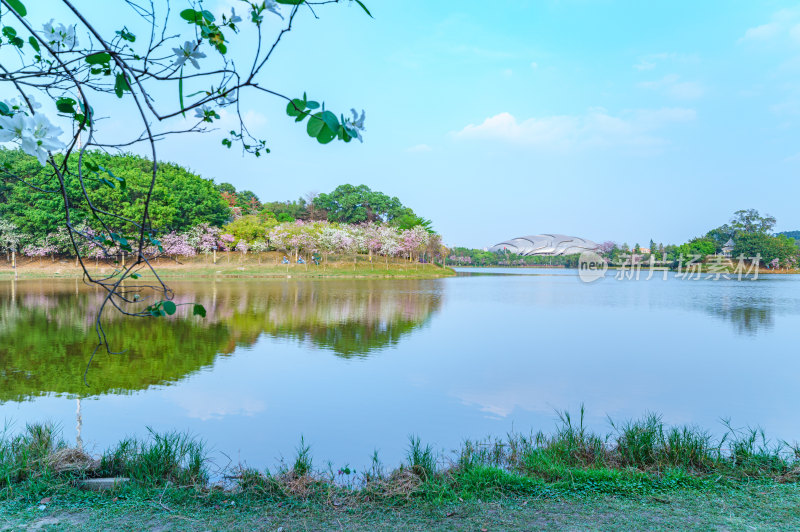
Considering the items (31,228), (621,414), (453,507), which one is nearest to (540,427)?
(621,414)

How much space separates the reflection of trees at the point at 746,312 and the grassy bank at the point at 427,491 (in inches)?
452

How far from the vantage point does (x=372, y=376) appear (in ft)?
25.8

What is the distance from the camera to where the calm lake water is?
18.2ft

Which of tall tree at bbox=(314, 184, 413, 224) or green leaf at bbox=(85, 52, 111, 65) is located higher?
tall tree at bbox=(314, 184, 413, 224)

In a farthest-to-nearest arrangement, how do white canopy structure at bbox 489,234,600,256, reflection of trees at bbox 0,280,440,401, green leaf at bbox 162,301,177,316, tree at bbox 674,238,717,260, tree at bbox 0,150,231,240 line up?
white canopy structure at bbox 489,234,600,256
tree at bbox 674,238,717,260
tree at bbox 0,150,231,240
reflection of trees at bbox 0,280,440,401
green leaf at bbox 162,301,177,316

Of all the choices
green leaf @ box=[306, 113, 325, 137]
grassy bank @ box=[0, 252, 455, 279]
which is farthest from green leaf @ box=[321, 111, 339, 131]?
grassy bank @ box=[0, 252, 455, 279]

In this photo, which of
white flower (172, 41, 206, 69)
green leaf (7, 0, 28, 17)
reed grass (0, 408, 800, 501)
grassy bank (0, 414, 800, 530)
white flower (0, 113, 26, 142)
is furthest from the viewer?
reed grass (0, 408, 800, 501)

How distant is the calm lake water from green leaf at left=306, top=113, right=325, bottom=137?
13.1ft

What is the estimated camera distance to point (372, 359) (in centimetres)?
909

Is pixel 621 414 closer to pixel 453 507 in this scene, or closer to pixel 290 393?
pixel 453 507

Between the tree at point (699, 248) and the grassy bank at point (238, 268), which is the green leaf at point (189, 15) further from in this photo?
the tree at point (699, 248)

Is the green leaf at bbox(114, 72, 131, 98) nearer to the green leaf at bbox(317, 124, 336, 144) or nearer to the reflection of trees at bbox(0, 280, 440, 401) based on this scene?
the green leaf at bbox(317, 124, 336, 144)

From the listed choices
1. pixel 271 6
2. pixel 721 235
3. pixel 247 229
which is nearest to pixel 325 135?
pixel 271 6

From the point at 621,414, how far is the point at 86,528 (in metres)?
5.80
